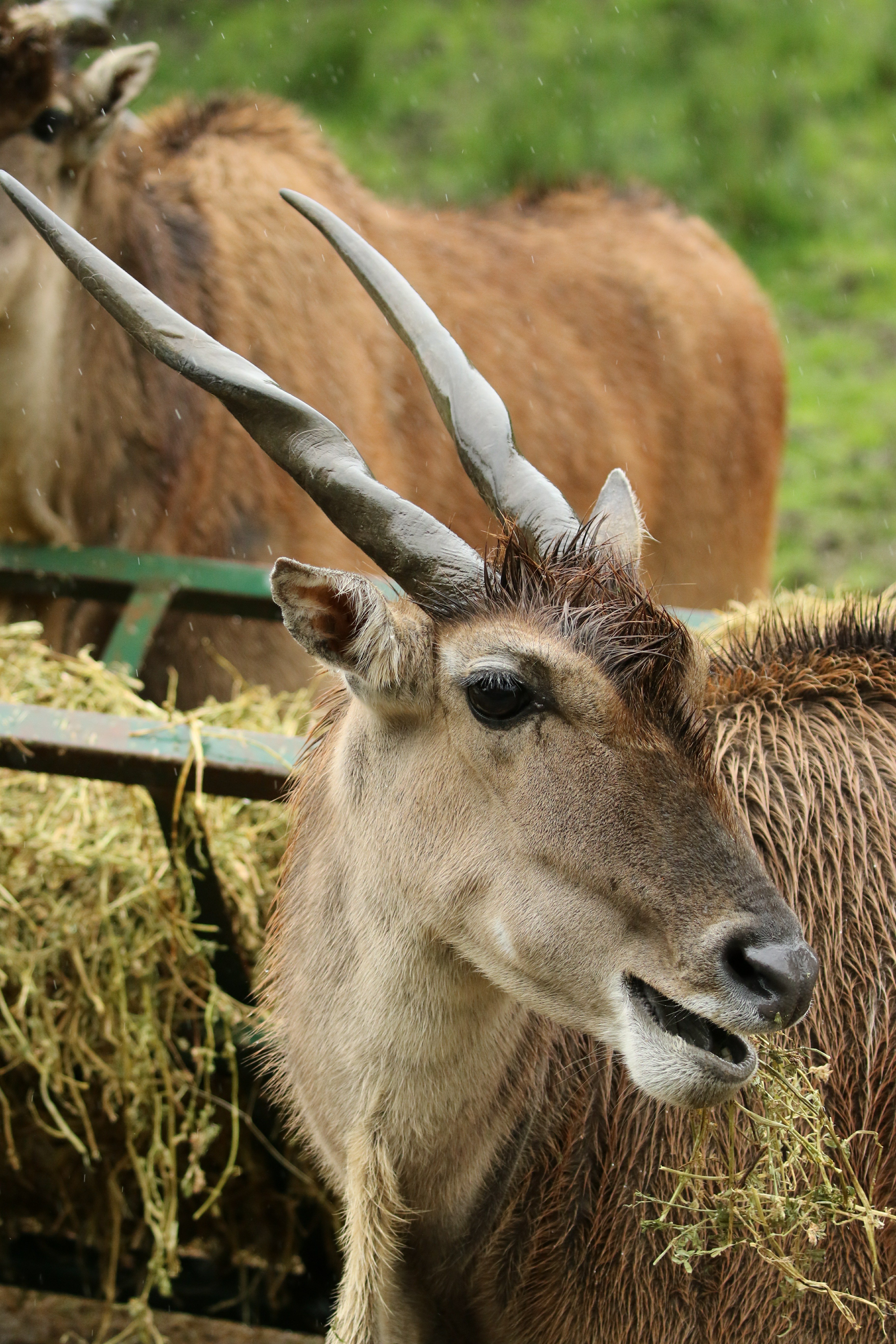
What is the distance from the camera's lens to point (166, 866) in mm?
3539

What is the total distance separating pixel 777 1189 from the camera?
100 inches

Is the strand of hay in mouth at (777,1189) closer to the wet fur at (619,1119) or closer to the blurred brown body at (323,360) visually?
the wet fur at (619,1119)

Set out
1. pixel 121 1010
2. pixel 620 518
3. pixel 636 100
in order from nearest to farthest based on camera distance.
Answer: pixel 620 518 < pixel 121 1010 < pixel 636 100

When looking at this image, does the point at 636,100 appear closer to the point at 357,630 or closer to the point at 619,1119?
the point at 357,630

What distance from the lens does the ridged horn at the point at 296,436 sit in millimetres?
2605

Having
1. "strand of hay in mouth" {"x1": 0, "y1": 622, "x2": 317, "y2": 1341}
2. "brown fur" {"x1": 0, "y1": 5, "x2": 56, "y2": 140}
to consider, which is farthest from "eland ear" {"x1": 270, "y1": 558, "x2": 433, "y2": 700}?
"brown fur" {"x1": 0, "y1": 5, "x2": 56, "y2": 140}

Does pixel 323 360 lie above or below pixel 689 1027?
above

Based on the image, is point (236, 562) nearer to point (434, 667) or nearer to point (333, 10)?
point (434, 667)

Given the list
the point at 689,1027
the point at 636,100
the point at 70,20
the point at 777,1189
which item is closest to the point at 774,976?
the point at 689,1027

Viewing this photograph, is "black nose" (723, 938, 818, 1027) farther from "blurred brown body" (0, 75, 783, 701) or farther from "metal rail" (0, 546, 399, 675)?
"metal rail" (0, 546, 399, 675)

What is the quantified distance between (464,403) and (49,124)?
2.37 metres

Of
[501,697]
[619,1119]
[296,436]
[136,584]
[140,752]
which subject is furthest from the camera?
[136,584]

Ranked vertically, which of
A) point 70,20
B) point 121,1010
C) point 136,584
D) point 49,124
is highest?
point 70,20

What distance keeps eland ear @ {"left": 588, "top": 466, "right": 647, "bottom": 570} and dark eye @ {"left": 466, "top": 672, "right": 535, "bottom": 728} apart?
1.78 ft
